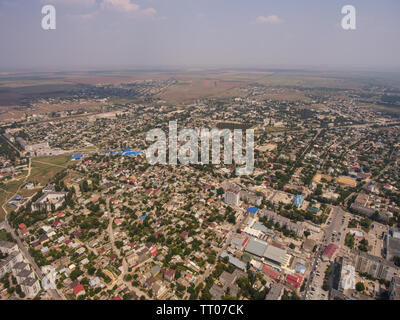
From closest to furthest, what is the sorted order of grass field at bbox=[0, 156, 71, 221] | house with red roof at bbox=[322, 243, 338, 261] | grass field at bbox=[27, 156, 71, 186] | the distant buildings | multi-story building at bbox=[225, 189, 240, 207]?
house with red roof at bbox=[322, 243, 338, 261] < multi-story building at bbox=[225, 189, 240, 207] < the distant buildings < grass field at bbox=[0, 156, 71, 221] < grass field at bbox=[27, 156, 71, 186]

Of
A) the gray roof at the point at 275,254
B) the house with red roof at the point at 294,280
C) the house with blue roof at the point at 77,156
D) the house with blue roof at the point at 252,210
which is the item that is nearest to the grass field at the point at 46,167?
the house with blue roof at the point at 77,156

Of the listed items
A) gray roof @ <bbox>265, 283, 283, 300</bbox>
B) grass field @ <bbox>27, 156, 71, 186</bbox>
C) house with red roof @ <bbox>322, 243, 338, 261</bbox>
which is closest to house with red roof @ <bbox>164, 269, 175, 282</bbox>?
gray roof @ <bbox>265, 283, 283, 300</bbox>

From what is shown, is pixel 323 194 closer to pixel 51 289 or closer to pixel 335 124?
pixel 51 289

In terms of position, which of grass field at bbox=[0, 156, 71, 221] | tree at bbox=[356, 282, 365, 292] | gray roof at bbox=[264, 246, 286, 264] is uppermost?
grass field at bbox=[0, 156, 71, 221]

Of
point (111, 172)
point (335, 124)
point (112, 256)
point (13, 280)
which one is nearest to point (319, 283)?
point (112, 256)

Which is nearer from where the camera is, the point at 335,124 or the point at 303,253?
the point at 303,253

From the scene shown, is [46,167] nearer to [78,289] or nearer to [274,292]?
[78,289]

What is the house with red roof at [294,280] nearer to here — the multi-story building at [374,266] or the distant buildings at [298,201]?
the multi-story building at [374,266]

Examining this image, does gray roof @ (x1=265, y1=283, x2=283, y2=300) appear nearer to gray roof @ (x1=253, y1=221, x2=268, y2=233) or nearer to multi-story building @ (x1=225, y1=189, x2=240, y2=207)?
gray roof @ (x1=253, y1=221, x2=268, y2=233)

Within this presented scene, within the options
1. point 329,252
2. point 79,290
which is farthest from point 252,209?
point 79,290

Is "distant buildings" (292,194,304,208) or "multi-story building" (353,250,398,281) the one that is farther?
"distant buildings" (292,194,304,208)

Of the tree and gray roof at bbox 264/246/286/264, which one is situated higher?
Result: gray roof at bbox 264/246/286/264
